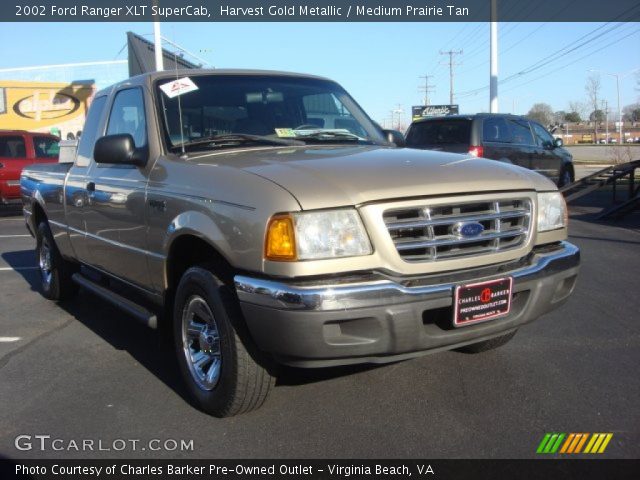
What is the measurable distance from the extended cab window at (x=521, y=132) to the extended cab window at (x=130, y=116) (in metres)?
9.02

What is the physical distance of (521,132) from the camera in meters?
12.3

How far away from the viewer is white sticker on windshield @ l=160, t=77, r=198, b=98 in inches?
160

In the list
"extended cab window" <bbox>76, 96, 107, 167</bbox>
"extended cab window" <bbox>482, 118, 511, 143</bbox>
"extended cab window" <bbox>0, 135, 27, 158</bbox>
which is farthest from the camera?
"extended cab window" <bbox>0, 135, 27, 158</bbox>

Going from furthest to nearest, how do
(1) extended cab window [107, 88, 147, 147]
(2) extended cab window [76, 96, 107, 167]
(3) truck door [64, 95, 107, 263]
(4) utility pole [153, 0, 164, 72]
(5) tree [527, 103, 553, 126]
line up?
(5) tree [527, 103, 553, 126] < (4) utility pole [153, 0, 164, 72] < (2) extended cab window [76, 96, 107, 167] < (3) truck door [64, 95, 107, 263] < (1) extended cab window [107, 88, 147, 147]

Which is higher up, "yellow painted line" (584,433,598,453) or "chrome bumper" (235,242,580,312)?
"chrome bumper" (235,242,580,312)

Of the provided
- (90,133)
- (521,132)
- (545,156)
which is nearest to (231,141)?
(90,133)

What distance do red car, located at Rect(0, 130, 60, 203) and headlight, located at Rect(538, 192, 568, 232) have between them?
13408mm

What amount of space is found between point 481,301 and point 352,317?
0.71 metres

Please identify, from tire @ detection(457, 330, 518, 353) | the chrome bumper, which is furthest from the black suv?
the chrome bumper

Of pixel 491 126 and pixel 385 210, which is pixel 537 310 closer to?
pixel 385 210

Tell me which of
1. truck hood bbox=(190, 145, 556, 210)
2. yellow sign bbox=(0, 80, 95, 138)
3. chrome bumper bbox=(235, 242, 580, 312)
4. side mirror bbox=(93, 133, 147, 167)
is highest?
yellow sign bbox=(0, 80, 95, 138)

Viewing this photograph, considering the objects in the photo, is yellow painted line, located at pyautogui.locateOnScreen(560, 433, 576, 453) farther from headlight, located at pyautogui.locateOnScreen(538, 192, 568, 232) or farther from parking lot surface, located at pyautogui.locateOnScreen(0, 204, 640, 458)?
headlight, located at pyautogui.locateOnScreen(538, 192, 568, 232)

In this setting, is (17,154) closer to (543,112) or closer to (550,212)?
(550,212)

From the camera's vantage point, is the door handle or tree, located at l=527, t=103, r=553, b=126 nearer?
the door handle
